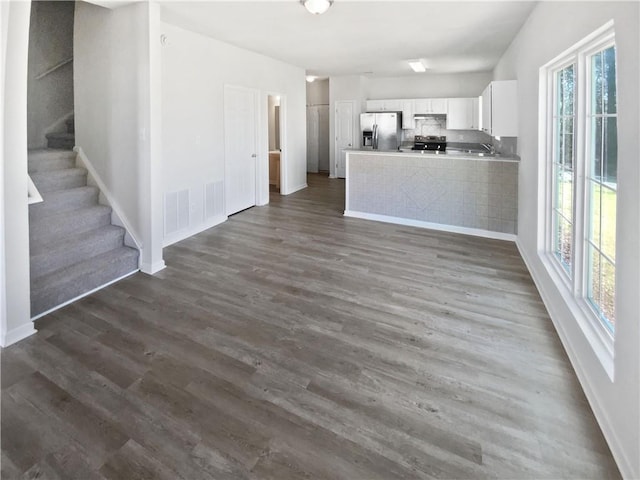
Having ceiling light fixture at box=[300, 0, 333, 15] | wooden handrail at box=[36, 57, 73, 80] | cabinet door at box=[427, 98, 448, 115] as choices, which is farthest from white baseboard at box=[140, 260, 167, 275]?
cabinet door at box=[427, 98, 448, 115]

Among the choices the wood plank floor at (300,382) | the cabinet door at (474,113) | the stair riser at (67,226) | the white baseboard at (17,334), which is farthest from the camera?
the cabinet door at (474,113)

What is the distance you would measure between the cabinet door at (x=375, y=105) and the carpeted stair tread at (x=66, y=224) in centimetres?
747

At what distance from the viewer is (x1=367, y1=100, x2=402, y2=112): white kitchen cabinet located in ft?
32.1

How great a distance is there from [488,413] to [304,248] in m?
3.11

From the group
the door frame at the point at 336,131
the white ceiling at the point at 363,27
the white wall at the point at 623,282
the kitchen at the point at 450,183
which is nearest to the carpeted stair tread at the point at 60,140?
the white ceiling at the point at 363,27

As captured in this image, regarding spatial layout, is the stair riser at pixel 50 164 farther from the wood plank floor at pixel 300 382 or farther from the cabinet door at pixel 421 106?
the cabinet door at pixel 421 106

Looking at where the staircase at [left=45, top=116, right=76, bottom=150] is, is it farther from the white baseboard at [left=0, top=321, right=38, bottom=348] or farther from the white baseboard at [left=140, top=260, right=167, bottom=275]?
the white baseboard at [left=0, top=321, right=38, bottom=348]

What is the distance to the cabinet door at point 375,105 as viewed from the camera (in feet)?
32.7

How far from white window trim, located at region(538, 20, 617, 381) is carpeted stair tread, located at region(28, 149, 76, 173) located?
4918mm

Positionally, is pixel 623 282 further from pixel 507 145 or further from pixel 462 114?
pixel 462 114

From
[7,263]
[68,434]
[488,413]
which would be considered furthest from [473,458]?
[7,263]

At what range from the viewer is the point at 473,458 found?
176 cm

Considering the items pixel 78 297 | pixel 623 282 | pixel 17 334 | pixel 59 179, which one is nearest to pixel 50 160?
pixel 59 179

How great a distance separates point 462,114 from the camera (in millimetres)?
9172
